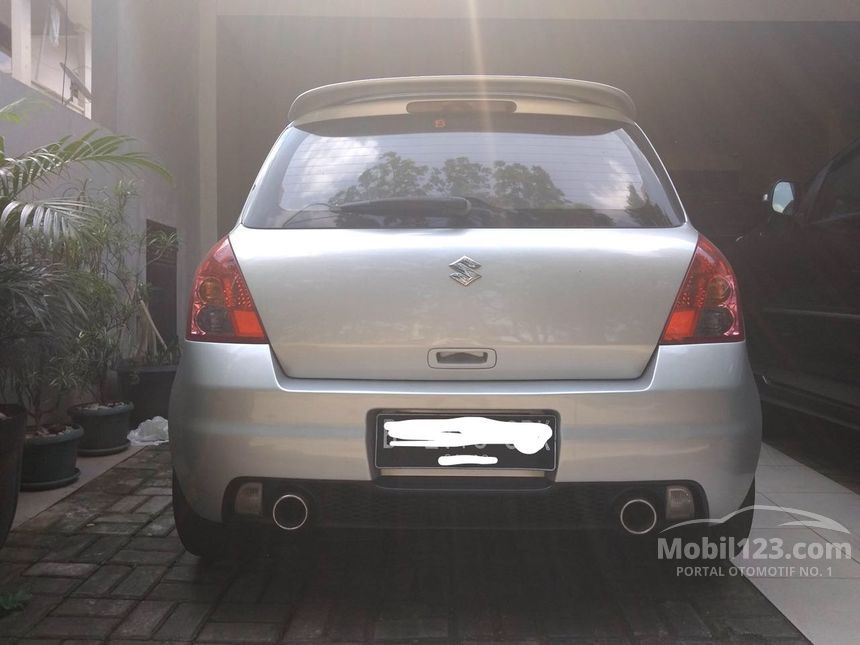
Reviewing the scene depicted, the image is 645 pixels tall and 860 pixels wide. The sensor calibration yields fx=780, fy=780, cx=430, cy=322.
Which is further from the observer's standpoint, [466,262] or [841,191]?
[841,191]

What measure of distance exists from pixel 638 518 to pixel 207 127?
6503 mm

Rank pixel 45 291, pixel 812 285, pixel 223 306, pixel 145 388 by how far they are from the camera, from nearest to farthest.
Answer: pixel 223 306 → pixel 45 291 → pixel 812 285 → pixel 145 388

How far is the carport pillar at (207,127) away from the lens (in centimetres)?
743

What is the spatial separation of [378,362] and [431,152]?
0.67 meters

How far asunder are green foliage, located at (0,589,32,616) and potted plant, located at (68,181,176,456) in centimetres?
154

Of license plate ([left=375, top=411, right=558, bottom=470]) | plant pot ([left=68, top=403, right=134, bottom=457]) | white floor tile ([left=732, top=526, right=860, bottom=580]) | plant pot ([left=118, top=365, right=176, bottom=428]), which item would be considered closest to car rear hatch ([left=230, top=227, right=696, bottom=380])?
license plate ([left=375, top=411, right=558, bottom=470])

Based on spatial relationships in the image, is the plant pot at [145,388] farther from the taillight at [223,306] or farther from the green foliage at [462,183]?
the green foliage at [462,183]

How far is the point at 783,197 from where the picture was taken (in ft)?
13.4

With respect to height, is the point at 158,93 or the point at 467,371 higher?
the point at 158,93

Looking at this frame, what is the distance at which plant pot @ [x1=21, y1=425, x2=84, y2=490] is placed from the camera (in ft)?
11.8

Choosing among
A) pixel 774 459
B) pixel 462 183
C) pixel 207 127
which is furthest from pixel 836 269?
pixel 207 127

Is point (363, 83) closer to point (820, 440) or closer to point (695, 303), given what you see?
point (695, 303)

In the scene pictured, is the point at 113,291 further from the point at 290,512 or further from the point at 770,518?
the point at 770,518

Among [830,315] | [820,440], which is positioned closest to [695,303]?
[830,315]
